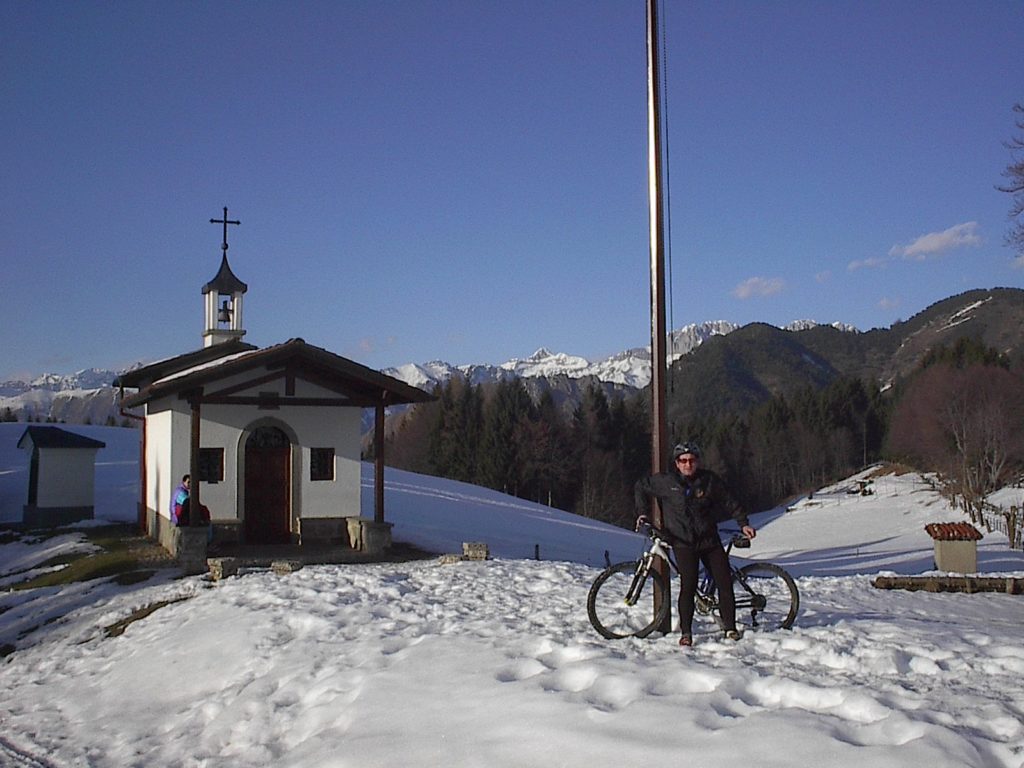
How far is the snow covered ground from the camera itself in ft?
19.0

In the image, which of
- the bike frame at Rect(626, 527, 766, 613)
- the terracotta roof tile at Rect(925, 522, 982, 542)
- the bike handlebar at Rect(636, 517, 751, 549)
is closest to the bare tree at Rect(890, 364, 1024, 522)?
the terracotta roof tile at Rect(925, 522, 982, 542)

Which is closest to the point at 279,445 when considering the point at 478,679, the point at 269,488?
the point at 269,488

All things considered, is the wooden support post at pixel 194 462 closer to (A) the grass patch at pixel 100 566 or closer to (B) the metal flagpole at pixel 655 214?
(A) the grass patch at pixel 100 566

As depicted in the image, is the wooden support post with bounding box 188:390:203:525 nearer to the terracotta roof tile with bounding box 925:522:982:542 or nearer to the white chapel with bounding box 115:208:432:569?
the white chapel with bounding box 115:208:432:569

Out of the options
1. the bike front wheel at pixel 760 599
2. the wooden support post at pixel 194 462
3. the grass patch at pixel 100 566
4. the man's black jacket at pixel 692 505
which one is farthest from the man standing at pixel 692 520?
the wooden support post at pixel 194 462

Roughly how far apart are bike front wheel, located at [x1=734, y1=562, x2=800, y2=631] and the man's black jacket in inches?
25.9

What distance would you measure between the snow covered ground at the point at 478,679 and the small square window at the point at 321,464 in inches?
188

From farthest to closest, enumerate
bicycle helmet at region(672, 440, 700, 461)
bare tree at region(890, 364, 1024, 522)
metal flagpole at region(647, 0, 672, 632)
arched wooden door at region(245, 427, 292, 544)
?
bare tree at region(890, 364, 1024, 522), arched wooden door at region(245, 427, 292, 544), metal flagpole at region(647, 0, 672, 632), bicycle helmet at region(672, 440, 700, 461)

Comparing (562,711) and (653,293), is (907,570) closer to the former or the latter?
(653,293)

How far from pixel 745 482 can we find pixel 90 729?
98.6 meters

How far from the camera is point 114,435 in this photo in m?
50.4

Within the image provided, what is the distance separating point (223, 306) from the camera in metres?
24.1

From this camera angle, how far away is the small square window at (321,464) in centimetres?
1944

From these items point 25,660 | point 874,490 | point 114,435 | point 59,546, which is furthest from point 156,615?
point 874,490
